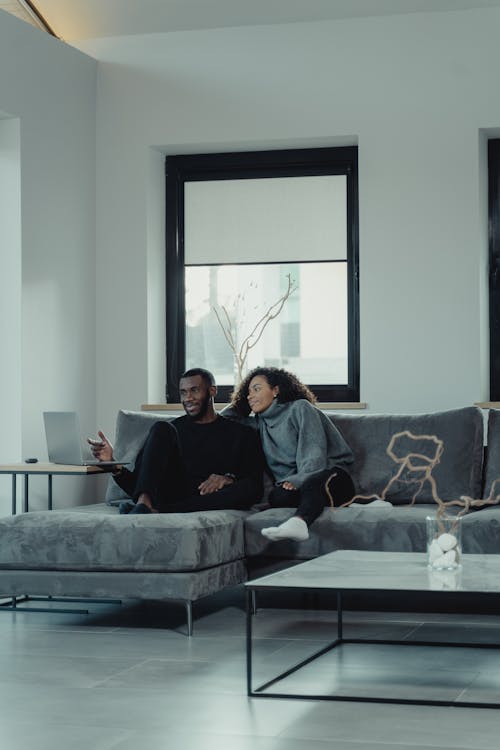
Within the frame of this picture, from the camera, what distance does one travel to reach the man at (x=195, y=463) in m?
5.43

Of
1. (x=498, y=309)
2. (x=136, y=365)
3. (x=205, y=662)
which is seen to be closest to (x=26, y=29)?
(x=136, y=365)

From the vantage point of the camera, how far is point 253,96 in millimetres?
6824

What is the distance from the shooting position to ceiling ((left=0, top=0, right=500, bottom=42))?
258 inches

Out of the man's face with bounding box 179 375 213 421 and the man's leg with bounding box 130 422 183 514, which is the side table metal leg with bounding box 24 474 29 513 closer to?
the man's leg with bounding box 130 422 183 514

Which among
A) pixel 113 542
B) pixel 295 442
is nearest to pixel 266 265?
pixel 295 442

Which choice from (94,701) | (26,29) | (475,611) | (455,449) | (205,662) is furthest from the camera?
(26,29)

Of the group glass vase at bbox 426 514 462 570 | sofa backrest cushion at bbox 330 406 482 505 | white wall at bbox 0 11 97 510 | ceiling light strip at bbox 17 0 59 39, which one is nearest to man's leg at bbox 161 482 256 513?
sofa backrest cushion at bbox 330 406 482 505

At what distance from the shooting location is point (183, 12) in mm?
6785

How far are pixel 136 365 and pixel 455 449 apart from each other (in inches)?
80.8

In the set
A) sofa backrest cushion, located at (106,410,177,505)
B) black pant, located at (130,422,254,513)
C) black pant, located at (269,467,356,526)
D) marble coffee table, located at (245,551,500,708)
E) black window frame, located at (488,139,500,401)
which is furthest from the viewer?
black window frame, located at (488,139,500,401)

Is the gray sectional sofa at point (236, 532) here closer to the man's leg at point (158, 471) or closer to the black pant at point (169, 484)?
the black pant at point (169, 484)

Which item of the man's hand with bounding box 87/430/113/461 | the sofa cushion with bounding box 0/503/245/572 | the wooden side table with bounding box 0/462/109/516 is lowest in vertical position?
the sofa cushion with bounding box 0/503/245/572

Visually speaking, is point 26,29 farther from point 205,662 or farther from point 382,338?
point 205,662

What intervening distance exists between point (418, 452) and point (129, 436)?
147cm
